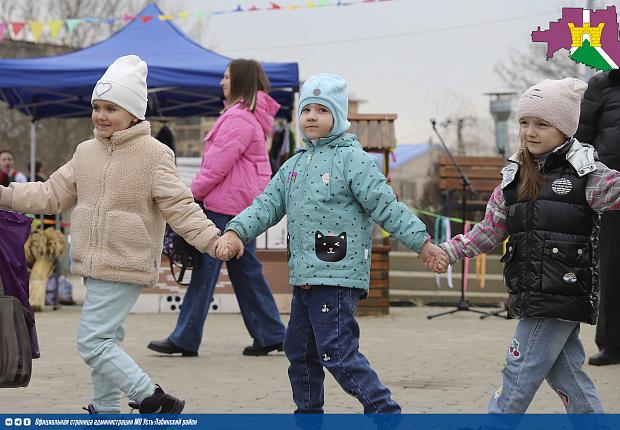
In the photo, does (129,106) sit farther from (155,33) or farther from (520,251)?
(155,33)

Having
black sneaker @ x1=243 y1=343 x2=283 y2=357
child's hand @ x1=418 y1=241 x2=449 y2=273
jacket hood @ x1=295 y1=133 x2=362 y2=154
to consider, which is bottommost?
black sneaker @ x1=243 y1=343 x2=283 y2=357

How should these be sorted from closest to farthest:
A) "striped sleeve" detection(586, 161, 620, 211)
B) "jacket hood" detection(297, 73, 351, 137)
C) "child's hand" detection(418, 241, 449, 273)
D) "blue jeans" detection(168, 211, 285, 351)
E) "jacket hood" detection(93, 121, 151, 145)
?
1. "striped sleeve" detection(586, 161, 620, 211)
2. "child's hand" detection(418, 241, 449, 273)
3. "jacket hood" detection(297, 73, 351, 137)
4. "jacket hood" detection(93, 121, 151, 145)
5. "blue jeans" detection(168, 211, 285, 351)

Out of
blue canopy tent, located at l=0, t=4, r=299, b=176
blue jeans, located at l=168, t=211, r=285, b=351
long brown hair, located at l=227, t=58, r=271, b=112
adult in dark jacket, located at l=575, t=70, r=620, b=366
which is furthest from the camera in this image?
blue canopy tent, located at l=0, t=4, r=299, b=176

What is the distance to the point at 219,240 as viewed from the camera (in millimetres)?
5246

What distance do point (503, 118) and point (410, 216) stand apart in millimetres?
19344

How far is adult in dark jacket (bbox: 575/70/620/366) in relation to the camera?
766 cm

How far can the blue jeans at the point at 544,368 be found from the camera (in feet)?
15.5

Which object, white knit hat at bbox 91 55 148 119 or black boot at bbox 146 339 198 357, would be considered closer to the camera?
white knit hat at bbox 91 55 148 119

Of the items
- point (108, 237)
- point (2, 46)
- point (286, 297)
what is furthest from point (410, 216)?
point (2, 46)

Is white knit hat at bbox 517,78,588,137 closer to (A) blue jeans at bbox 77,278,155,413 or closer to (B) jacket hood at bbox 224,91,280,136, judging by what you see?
(A) blue jeans at bbox 77,278,155,413

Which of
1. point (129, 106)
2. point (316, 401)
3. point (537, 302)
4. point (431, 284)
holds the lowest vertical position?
point (431, 284)

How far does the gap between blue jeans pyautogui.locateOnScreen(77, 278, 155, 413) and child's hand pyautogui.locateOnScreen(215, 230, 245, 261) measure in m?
0.43

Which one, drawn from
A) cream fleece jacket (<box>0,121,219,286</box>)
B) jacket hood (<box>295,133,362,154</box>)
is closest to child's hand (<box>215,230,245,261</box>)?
cream fleece jacket (<box>0,121,219,286</box>)

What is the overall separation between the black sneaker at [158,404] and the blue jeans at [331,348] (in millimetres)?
544
